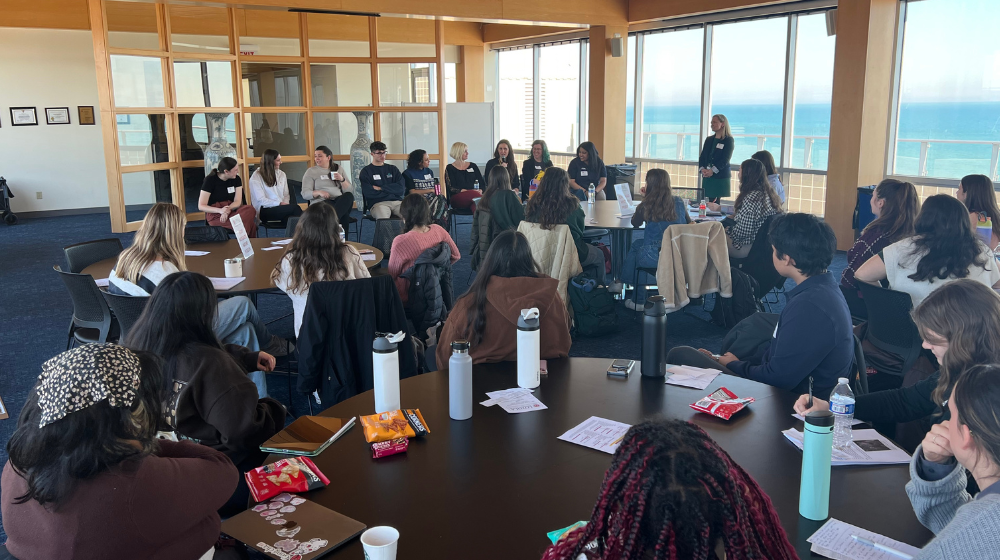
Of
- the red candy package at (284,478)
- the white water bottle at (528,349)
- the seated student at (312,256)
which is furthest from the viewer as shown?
the seated student at (312,256)

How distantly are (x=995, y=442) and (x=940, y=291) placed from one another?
37.6 inches

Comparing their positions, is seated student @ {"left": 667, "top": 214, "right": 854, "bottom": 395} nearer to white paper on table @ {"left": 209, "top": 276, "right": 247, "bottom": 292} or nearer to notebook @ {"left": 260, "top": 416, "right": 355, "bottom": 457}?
notebook @ {"left": 260, "top": 416, "right": 355, "bottom": 457}

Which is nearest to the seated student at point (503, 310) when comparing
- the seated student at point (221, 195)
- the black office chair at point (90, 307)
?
the black office chair at point (90, 307)

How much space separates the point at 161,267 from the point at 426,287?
1532 millimetres

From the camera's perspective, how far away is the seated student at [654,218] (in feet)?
17.9

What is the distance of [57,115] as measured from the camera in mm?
12031

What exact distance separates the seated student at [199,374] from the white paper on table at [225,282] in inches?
65.3

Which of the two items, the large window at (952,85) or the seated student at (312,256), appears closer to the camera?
the seated student at (312,256)

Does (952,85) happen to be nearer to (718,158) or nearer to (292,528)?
(718,158)

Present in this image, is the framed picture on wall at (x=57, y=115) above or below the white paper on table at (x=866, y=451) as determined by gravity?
above

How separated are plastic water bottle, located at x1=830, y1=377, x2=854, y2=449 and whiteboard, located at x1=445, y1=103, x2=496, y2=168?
11.1m

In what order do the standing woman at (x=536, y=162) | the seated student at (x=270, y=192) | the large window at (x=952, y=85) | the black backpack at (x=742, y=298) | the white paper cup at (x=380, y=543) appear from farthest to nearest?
the standing woman at (x=536, y=162) → the large window at (x=952, y=85) → the seated student at (x=270, y=192) → the black backpack at (x=742, y=298) → the white paper cup at (x=380, y=543)

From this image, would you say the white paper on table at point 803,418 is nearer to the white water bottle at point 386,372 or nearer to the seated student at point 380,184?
the white water bottle at point 386,372

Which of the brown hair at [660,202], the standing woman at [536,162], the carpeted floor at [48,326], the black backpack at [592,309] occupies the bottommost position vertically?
the carpeted floor at [48,326]
